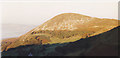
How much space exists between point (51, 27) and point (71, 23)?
22320 mm

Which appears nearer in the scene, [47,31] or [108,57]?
[108,57]

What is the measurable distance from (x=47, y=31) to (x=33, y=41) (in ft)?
72.9

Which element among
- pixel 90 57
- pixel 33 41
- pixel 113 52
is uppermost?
pixel 113 52

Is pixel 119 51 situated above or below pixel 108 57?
above

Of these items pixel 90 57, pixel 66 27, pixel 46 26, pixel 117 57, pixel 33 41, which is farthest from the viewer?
pixel 46 26

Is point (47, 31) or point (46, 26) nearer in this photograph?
point (47, 31)

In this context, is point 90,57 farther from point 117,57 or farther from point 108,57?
point 117,57

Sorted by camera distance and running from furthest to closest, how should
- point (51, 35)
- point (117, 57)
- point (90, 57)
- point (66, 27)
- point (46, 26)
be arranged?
1. point (46, 26)
2. point (66, 27)
3. point (51, 35)
4. point (90, 57)
5. point (117, 57)

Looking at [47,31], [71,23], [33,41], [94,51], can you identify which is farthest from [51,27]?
[94,51]

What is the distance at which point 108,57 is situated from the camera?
12414mm

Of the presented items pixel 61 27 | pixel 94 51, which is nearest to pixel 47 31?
pixel 61 27

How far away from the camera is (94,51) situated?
46.6 feet

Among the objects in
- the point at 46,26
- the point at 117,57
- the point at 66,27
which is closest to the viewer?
the point at 117,57

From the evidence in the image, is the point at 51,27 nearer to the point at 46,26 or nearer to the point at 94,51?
the point at 46,26
